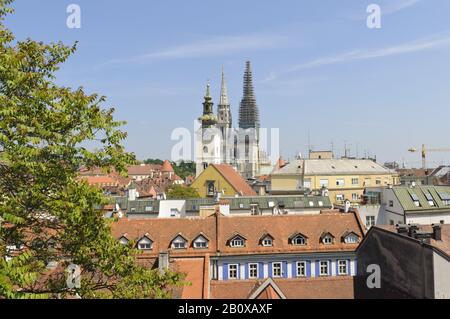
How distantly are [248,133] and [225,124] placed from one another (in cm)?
903

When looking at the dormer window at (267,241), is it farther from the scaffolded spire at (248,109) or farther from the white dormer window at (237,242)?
the scaffolded spire at (248,109)

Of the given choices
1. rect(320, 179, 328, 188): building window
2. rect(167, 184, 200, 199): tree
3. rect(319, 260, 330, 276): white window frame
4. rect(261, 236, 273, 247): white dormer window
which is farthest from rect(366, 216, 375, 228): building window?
rect(167, 184, 200, 199): tree

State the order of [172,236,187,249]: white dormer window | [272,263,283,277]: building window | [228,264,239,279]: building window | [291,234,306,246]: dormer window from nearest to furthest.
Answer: [228,264,239,279]: building window, [272,263,283,277]: building window, [172,236,187,249]: white dormer window, [291,234,306,246]: dormer window

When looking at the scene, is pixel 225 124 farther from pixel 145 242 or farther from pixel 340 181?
pixel 145 242

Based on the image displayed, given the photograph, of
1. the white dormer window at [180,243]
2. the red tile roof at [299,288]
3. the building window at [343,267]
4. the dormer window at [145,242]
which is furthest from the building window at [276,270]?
the dormer window at [145,242]

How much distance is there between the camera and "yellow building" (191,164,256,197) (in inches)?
2517

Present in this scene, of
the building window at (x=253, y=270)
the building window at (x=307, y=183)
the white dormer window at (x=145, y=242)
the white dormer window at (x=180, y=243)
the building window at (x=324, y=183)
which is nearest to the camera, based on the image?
the building window at (x=253, y=270)

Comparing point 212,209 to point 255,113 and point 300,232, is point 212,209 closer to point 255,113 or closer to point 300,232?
point 300,232

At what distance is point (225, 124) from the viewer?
150625mm

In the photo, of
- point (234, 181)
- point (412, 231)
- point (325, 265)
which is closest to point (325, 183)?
point (234, 181)

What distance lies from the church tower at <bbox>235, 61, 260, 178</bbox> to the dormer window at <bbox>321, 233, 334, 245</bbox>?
103394 mm

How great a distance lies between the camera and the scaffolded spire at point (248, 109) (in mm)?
163375

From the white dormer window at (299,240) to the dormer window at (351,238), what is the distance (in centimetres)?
327

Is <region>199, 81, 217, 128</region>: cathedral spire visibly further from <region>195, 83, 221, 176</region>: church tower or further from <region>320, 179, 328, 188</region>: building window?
<region>320, 179, 328, 188</region>: building window
